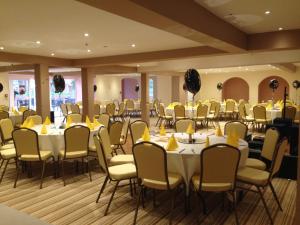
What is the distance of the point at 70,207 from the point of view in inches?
143

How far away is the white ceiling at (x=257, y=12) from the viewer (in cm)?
362

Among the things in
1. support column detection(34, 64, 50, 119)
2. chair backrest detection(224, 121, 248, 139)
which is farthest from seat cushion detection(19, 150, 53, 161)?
support column detection(34, 64, 50, 119)

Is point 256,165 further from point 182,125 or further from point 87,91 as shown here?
point 87,91

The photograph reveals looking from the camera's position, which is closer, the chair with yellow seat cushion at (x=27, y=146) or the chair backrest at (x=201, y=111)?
the chair with yellow seat cushion at (x=27, y=146)

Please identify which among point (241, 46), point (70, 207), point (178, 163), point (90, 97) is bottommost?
point (70, 207)

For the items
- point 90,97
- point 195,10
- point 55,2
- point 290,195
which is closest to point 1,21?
point 55,2

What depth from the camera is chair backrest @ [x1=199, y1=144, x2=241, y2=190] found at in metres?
2.92

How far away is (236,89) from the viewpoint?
18.0m

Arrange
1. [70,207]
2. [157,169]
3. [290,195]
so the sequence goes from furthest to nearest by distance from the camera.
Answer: [290,195] < [70,207] < [157,169]

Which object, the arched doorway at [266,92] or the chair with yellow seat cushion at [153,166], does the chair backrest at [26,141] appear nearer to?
the chair with yellow seat cushion at [153,166]

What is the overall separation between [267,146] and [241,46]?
2.21 meters

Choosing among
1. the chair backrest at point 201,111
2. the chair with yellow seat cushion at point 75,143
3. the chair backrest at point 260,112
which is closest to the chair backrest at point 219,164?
the chair with yellow seat cushion at point 75,143

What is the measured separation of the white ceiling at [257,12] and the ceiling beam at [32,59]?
6.16 m

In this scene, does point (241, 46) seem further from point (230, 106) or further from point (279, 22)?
point (230, 106)
